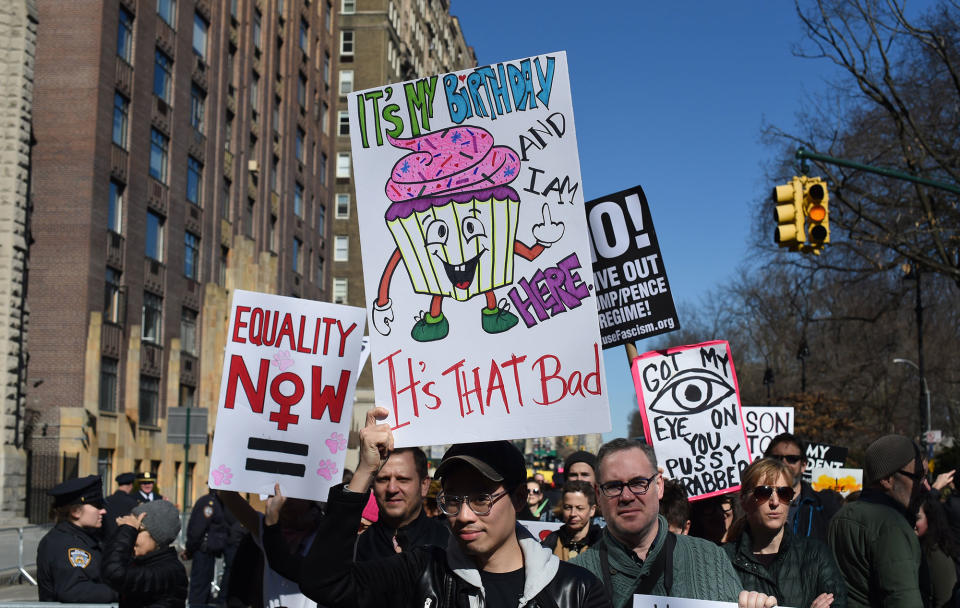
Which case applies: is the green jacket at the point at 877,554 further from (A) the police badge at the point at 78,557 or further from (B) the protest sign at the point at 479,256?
(A) the police badge at the point at 78,557

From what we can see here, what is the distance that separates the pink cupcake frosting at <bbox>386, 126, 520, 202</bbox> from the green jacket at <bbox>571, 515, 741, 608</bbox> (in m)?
1.48

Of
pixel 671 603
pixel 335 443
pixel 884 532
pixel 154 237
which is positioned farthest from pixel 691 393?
pixel 154 237

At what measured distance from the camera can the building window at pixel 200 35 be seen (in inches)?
1625

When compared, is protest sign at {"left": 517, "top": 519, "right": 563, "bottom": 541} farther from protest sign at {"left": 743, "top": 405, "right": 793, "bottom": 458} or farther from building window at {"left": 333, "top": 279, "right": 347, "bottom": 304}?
building window at {"left": 333, "top": 279, "right": 347, "bottom": 304}

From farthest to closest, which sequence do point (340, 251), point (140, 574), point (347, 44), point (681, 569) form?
point (347, 44) → point (340, 251) → point (140, 574) → point (681, 569)

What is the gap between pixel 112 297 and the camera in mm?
33875

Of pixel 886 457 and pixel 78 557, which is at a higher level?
pixel 886 457

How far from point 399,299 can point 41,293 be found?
30.2 metres

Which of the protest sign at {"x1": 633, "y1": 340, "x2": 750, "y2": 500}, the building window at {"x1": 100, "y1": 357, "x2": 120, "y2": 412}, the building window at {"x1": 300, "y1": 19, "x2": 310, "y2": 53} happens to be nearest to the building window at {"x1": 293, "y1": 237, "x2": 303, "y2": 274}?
the building window at {"x1": 300, "y1": 19, "x2": 310, "y2": 53}

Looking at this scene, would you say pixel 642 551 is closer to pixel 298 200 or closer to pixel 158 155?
pixel 158 155

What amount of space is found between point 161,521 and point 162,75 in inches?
1344

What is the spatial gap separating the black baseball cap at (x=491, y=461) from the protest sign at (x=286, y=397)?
1.33 meters

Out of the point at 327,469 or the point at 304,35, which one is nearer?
the point at 327,469

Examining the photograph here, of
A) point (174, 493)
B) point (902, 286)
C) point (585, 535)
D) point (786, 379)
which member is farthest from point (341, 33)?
point (585, 535)
